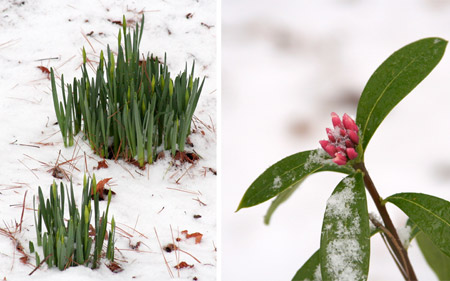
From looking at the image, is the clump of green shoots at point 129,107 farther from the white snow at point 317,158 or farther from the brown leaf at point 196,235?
the white snow at point 317,158

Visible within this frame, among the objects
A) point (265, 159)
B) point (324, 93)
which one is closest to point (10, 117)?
point (265, 159)

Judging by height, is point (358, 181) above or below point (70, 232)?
above

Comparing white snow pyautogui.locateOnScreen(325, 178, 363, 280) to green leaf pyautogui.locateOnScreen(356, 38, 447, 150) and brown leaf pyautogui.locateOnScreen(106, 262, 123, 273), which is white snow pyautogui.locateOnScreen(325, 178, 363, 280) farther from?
brown leaf pyautogui.locateOnScreen(106, 262, 123, 273)

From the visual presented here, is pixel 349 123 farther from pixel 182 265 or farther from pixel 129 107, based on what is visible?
pixel 129 107

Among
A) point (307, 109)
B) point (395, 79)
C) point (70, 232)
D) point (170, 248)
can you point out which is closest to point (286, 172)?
point (395, 79)

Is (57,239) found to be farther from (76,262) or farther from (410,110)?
(410,110)
